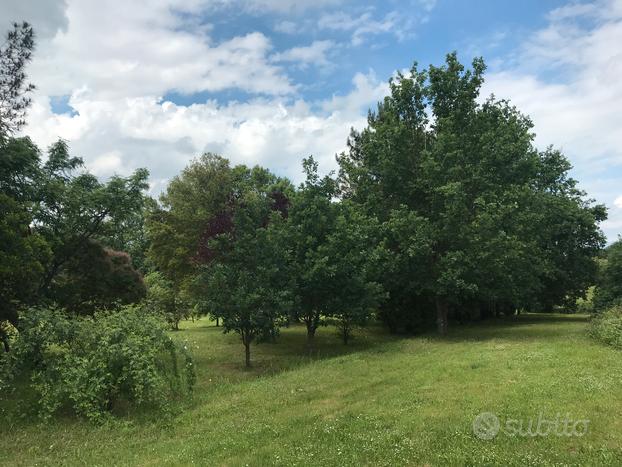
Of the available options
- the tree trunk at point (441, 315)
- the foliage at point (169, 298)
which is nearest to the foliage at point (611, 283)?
the tree trunk at point (441, 315)

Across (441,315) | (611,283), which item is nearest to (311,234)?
(441,315)

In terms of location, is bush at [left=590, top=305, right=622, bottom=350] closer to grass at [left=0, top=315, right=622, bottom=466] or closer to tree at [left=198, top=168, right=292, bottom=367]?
grass at [left=0, top=315, right=622, bottom=466]

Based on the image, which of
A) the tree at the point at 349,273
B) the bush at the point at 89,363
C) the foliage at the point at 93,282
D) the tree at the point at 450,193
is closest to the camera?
the bush at the point at 89,363

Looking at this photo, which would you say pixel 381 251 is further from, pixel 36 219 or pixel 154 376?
pixel 36 219

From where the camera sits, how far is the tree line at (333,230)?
48.9 ft

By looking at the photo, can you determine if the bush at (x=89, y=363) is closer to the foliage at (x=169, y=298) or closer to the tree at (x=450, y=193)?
the tree at (x=450, y=193)

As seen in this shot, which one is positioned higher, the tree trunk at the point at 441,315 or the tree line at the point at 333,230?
the tree line at the point at 333,230

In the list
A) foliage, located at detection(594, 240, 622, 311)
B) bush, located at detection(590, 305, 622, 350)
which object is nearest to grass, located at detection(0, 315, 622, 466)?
bush, located at detection(590, 305, 622, 350)

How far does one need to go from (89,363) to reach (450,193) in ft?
48.8

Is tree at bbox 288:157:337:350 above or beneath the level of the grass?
above

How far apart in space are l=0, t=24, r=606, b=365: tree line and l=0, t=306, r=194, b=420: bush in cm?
228

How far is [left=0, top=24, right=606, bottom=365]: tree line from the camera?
14906 mm

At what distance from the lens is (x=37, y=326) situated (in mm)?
10961

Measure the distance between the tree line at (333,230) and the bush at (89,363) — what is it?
2.28 metres
